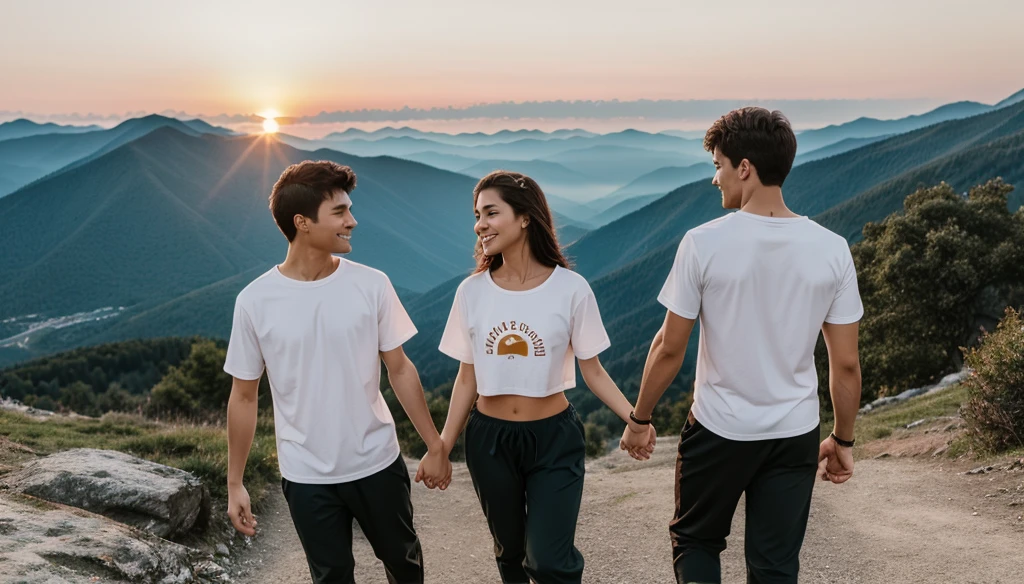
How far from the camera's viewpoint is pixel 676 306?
3.16 meters

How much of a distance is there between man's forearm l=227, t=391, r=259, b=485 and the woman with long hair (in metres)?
1.03

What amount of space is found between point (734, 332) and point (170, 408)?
2155 cm

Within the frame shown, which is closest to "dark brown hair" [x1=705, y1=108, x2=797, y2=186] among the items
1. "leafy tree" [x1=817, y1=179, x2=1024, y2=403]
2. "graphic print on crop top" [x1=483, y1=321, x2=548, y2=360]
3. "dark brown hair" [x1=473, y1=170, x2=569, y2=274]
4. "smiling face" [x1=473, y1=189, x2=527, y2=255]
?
"dark brown hair" [x1=473, y1=170, x2=569, y2=274]

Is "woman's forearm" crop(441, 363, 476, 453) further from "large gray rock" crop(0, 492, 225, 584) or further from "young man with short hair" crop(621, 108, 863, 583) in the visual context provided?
"large gray rock" crop(0, 492, 225, 584)

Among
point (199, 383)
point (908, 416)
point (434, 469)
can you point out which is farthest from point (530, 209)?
point (199, 383)

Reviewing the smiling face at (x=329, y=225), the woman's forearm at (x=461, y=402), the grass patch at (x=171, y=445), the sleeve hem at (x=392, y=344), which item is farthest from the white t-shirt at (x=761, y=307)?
the grass patch at (x=171, y=445)

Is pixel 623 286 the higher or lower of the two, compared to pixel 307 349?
lower

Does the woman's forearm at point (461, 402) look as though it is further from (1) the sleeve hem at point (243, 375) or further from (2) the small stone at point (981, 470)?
(2) the small stone at point (981, 470)

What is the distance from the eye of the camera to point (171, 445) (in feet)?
29.6

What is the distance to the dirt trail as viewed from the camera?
236 inches

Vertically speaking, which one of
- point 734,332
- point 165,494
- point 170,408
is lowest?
point 170,408

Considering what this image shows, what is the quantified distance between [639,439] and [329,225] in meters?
1.83

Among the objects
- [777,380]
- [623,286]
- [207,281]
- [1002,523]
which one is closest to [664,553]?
[1002,523]

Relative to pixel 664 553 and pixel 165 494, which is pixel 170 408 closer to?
pixel 165 494
